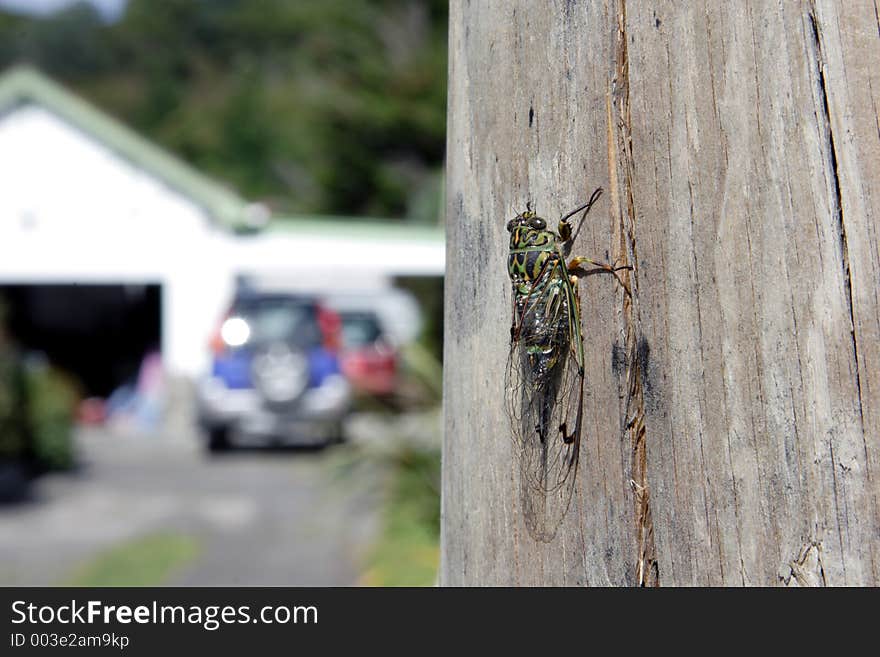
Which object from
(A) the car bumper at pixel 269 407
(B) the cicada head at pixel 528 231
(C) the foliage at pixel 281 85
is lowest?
(B) the cicada head at pixel 528 231

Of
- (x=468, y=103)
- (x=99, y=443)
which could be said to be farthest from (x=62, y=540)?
(x=468, y=103)

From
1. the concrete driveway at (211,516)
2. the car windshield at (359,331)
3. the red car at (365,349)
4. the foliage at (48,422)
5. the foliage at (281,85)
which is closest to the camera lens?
the concrete driveway at (211,516)

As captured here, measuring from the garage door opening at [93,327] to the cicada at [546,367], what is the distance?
1963 centimetres

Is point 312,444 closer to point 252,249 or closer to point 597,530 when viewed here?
point 252,249

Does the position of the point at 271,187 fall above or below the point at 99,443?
above

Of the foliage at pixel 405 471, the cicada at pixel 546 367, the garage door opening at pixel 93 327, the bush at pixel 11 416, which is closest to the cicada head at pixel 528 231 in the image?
the cicada at pixel 546 367

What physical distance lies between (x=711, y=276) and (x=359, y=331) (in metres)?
14.3

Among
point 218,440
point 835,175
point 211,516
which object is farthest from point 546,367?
point 218,440

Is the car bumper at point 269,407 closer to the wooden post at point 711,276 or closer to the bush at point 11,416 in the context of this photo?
the bush at point 11,416

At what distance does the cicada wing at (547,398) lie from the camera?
1.04 m

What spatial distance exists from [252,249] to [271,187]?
19638 millimetres

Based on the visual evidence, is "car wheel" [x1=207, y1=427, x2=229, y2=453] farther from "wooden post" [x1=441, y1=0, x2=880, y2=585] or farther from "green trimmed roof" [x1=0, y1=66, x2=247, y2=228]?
"wooden post" [x1=441, y1=0, x2=880, y2=585]

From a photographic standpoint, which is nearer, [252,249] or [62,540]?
[62,540]

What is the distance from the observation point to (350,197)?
29.5 m
